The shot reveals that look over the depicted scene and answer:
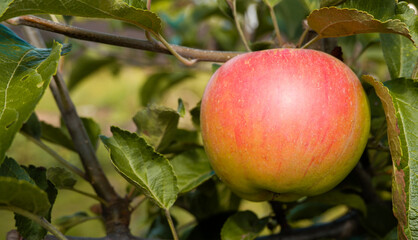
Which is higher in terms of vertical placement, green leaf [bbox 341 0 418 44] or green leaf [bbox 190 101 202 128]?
green leaf [bbox 341 0 418 44]

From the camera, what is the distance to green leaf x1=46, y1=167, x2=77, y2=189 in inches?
23.4

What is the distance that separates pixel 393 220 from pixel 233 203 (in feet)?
0.96

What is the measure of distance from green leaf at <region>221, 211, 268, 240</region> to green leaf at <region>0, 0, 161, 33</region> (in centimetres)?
30

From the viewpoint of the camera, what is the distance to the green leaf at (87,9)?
17.9 inches

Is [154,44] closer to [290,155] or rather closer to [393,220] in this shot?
[290,155]

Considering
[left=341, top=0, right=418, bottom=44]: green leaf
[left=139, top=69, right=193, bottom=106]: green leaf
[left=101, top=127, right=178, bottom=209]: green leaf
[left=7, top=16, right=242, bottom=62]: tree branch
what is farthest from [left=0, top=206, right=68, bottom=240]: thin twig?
[left=139, top=69, right=193, bottom=106]: green leaf

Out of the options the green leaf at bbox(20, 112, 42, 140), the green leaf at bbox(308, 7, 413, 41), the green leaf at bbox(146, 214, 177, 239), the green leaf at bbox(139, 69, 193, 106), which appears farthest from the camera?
the green leaf at bbox(139, 69, 193, 106)

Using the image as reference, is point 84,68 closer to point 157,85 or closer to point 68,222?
point 157,85

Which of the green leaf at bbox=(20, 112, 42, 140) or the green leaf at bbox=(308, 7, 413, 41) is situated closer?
the green leaf at bbox=(308, 7, 413, 41)

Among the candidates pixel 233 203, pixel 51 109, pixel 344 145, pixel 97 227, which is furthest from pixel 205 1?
pixel 51 109

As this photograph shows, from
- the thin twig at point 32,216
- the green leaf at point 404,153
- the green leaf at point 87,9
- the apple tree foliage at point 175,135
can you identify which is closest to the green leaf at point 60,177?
the apple tree foliage at point 175,135

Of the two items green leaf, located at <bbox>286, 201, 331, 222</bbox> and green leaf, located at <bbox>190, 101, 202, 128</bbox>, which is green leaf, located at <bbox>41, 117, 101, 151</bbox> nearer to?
green leaf, located at <bbox>190, 101, 202, 128</bbox>

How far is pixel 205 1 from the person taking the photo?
1578mm

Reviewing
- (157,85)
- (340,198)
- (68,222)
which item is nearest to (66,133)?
(68,222)
